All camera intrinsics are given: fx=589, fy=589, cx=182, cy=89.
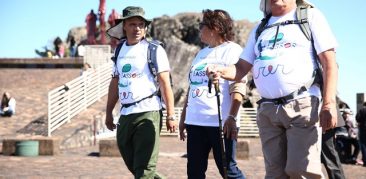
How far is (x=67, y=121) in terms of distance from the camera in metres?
17.7

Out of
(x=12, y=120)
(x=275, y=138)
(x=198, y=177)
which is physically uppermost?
(x=275, y=138)

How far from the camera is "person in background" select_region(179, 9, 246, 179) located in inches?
193

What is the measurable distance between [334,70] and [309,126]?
0.39 metres

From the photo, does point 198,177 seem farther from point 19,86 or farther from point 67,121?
point 19,86

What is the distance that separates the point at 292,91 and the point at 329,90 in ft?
0.82

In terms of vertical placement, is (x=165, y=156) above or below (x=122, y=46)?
below

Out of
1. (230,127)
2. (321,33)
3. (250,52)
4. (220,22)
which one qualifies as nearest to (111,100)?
(220,22)

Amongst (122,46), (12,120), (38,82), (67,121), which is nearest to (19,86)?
(38,82)

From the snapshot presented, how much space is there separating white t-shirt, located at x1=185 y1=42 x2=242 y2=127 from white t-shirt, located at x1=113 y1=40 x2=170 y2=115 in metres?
0.33

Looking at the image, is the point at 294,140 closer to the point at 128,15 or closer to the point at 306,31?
the point at 306,31

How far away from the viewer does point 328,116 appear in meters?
3.59

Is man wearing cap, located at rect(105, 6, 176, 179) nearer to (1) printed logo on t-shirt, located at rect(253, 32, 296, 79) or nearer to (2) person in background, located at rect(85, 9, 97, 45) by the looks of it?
(1) printed logo on t-shirt, located at rect(253, 32, 296, 79)

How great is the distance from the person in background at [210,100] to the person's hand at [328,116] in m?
1.26

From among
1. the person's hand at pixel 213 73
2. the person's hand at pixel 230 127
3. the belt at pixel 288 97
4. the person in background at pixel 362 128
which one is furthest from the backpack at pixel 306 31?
the person in background at pixel 362 128
